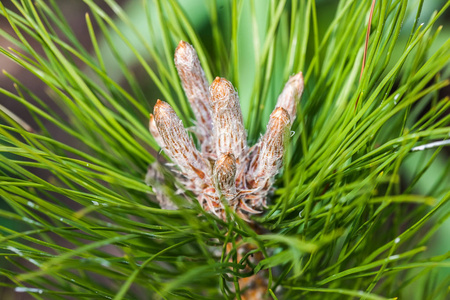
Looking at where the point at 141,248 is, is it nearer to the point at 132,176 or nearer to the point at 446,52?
the point at 132,176

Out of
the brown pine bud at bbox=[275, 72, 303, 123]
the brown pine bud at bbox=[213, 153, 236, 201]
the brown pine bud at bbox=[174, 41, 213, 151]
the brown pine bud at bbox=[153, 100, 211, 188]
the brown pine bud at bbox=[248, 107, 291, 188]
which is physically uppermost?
the brown pine bud at bbox=[174, 41, 213, 151]

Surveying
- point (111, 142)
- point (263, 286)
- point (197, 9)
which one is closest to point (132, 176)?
point (111, 142)

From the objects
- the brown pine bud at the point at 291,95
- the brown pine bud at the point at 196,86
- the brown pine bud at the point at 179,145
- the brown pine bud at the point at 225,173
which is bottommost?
the brown pine bud at the point at 225,173

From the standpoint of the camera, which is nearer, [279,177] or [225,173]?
[225,173]

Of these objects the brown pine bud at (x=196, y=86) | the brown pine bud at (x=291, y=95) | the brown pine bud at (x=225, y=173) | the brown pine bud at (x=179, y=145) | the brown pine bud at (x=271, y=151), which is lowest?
the brown pine bud at (x=225, y=173)

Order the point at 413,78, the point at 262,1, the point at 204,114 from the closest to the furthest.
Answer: the point at 413,78, the point at 204,114, the point at 262,1

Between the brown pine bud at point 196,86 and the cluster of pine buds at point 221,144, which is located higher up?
the brown pine bud at point 196,86
